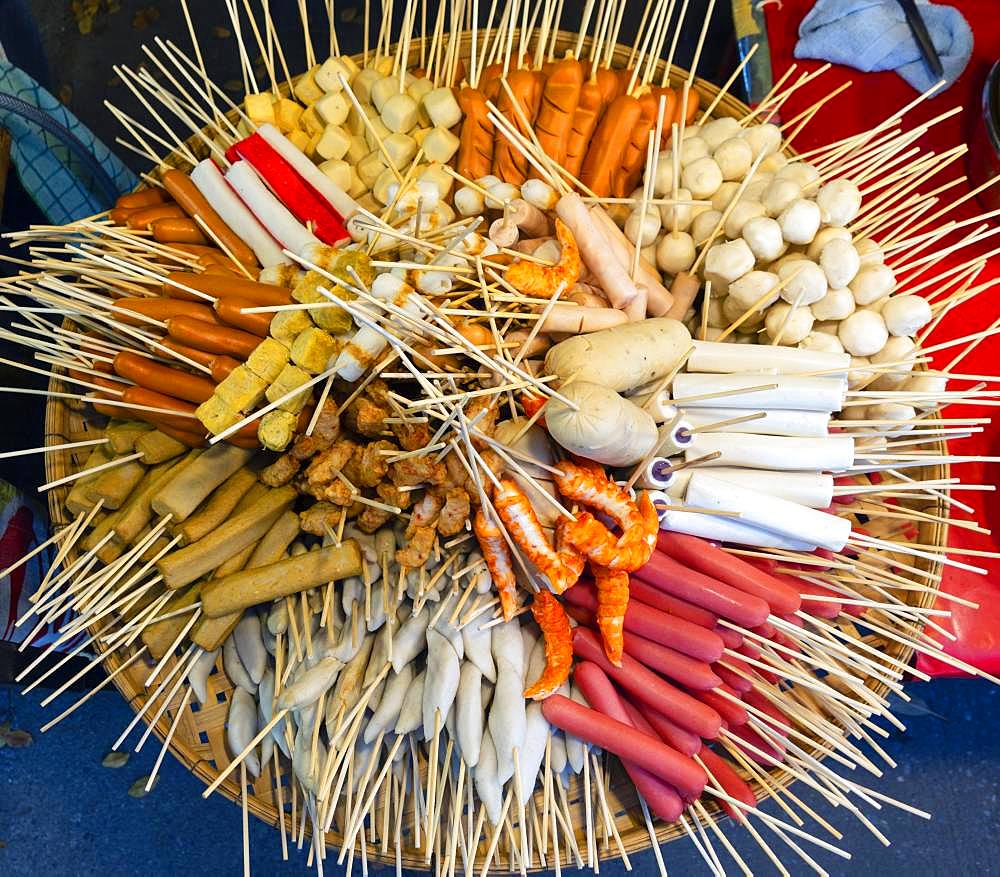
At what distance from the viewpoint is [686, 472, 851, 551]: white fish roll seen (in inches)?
81.3

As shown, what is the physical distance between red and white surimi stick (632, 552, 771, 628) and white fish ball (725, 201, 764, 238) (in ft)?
3.06

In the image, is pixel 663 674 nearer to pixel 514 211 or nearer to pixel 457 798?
pixel 457 798

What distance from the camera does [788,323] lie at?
2.27 m

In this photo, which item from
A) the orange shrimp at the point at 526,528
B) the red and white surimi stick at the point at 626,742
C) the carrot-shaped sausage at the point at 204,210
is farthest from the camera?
the carrot-shaped sausage at the point at 204,210

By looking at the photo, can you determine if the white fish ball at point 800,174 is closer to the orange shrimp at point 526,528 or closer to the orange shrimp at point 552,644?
the orange shrimp at point 526,528

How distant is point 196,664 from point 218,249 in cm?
118

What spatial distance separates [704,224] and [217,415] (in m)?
1.45

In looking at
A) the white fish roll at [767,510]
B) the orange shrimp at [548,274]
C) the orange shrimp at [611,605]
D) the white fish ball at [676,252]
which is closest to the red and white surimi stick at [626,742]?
the orange shrimp at [611,605]

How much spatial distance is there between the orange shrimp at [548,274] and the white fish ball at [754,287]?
45cm

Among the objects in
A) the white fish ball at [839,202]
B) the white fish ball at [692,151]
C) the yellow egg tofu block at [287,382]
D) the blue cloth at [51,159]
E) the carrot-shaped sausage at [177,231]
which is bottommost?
the white fish ball at [839,202]

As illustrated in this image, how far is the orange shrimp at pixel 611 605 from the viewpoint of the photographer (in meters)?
2.03

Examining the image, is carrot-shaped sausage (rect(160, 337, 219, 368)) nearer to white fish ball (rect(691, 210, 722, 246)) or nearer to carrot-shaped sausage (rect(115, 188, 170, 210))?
carrot-shaped sausage (rect(115, 188, 170, 210))

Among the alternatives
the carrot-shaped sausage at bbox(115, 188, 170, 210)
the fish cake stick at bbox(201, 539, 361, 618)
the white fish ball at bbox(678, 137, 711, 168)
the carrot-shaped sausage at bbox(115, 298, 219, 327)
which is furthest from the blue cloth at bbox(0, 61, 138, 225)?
the white fish ball at bbox(678, 137, 711, 168)

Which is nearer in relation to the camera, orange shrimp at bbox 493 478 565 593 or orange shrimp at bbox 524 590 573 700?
orange shrimp at bbox 493 478 565 593
